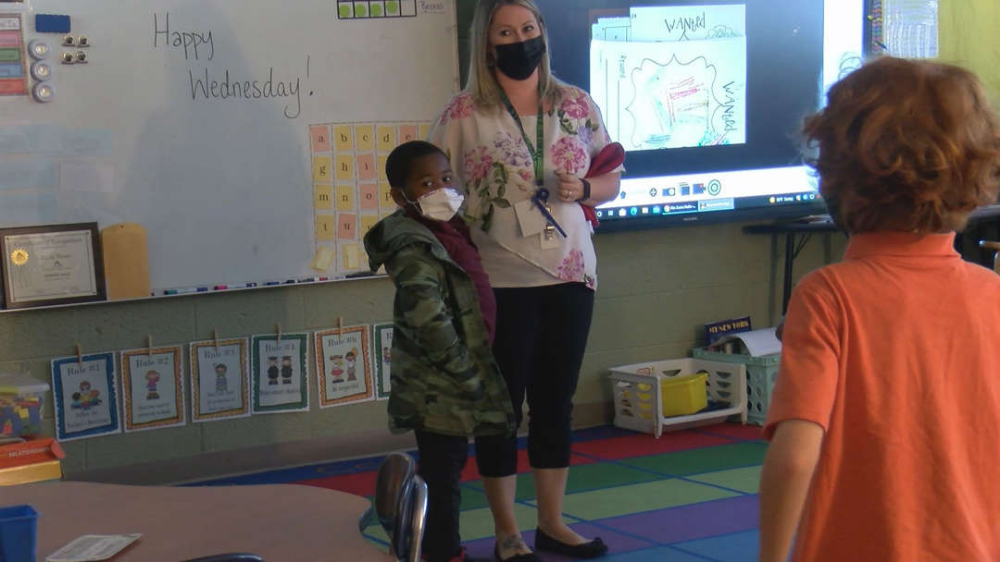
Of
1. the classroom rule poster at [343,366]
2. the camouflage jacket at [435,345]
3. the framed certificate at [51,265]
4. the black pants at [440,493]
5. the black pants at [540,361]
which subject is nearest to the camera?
the camouflage jacket at [435,345]

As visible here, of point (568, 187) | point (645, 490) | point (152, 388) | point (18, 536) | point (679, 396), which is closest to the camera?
point (18, 536)

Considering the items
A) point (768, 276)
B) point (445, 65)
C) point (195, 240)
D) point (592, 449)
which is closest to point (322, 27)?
point (445, 65)

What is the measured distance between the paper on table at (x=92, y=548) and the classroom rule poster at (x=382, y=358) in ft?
9.21

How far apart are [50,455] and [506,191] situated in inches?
55.6

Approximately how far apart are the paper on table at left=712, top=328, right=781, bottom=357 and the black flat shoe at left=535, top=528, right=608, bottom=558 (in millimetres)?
1873

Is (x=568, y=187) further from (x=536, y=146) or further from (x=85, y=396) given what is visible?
(x=85, y=396)

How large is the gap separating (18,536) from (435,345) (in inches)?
52.4

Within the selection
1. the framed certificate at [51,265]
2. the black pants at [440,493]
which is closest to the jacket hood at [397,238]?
the black pants at [440,493]

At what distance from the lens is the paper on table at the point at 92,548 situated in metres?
1.32

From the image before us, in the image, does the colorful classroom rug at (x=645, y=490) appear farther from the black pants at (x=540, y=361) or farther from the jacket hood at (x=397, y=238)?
the jacket hood at (x=397, y=238)

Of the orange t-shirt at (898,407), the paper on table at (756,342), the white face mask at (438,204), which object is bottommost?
the paper on table at (756,342)

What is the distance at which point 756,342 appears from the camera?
4.77m

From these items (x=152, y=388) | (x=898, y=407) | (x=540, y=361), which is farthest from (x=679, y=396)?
(x=898, y=407)

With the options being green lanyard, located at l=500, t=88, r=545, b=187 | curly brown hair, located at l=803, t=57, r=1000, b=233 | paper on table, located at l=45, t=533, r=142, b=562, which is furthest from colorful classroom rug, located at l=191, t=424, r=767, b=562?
curly brown hair, located at l=803, t=57, r=1000, b=233
